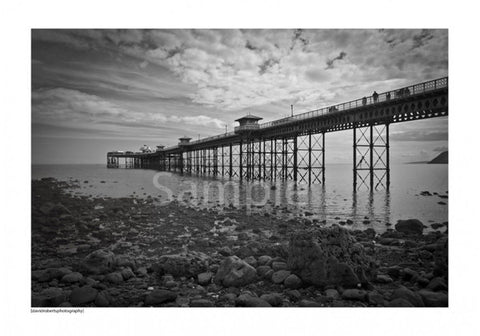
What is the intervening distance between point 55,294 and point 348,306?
562 cm

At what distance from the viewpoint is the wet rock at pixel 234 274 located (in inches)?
→ 254

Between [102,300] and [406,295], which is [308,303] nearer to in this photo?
[406,295]

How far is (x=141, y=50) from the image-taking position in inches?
351

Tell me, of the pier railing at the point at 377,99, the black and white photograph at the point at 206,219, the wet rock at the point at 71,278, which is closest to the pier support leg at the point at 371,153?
the pier railing at the point at 377,99

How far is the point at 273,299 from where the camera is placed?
589cm

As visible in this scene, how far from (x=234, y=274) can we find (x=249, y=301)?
729 millimetres

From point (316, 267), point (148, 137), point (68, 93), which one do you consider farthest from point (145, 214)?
point (316, 267)

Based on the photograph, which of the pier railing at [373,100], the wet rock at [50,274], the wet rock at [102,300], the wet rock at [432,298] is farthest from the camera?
the pier railing at [373,100]

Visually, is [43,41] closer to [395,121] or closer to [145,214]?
[145,214]

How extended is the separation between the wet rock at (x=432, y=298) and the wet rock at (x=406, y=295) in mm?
297

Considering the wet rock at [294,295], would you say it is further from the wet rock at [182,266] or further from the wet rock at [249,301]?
the wet rock at [182,266]

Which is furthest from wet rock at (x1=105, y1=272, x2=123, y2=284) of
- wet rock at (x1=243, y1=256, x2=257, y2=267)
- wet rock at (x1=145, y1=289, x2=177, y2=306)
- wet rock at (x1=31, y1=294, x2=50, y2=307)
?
wet rock at (x1=243, y1=256, x2=257, y2=267)

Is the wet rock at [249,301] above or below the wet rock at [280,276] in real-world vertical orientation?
below

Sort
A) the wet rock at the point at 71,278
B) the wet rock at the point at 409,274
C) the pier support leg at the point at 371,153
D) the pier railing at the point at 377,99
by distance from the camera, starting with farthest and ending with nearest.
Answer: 1. the pier support leg at the point at 371,153
2. the pier railing at the point at 377,99
3. the wet rock at the point at 71,278
4. the wet rock at the point at 409,274
